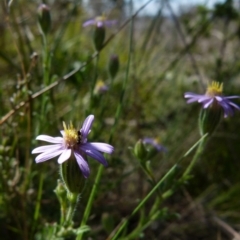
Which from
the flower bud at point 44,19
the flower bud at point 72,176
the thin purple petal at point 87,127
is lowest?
the flower bud at point 72,176

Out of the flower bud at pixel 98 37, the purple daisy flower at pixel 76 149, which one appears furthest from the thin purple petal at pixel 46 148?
the flower bud at pixel 98 37

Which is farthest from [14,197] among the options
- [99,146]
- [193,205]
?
[193,205]

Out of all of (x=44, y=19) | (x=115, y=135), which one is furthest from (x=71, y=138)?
(x=115, y=135)

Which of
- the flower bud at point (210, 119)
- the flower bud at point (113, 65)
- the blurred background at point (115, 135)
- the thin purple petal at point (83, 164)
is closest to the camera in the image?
the thin purple petal at point (83, 164)

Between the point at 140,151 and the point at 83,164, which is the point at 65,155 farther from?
the point at 140,151

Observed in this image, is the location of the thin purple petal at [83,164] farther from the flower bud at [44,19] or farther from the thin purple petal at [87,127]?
the flower bud at [44,19]
